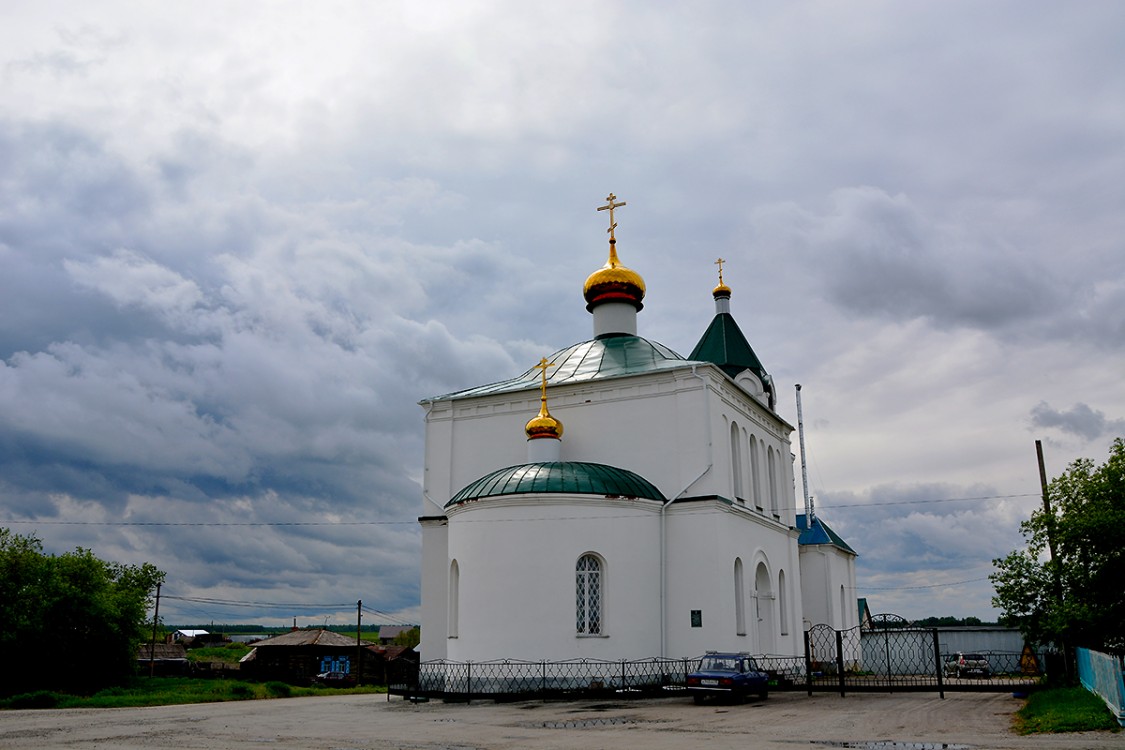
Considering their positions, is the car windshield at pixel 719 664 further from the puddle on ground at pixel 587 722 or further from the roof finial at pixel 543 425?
the roof finial at pixel 543 425

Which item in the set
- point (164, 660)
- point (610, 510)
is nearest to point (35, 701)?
point (610, 510)

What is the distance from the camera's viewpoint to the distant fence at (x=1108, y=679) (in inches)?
509

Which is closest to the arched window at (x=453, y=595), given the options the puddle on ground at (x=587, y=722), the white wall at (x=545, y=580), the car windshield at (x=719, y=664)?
the white wall at (x=545, y=580)

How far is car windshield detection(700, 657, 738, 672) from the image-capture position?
20.1m

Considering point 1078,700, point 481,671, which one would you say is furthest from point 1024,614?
point 481,671

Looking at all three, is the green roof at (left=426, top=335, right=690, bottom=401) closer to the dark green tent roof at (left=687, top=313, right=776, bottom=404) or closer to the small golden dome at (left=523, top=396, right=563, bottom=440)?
the small golden dome at (left=523, top=396, right=563, bottom=440)

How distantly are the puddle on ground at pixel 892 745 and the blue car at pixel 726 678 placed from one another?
7.00m

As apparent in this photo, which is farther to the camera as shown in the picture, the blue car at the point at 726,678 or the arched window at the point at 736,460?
the arched window at the point at 736,460

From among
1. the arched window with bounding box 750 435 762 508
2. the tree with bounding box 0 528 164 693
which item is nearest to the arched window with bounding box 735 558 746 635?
the arched window with bounding box 750 435 762 508

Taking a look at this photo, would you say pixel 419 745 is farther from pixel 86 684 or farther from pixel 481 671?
pixel 86 684

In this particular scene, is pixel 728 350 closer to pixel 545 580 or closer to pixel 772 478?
pixel 772 478

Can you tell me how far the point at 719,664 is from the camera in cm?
2027

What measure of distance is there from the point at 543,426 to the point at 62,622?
1917 centimetres

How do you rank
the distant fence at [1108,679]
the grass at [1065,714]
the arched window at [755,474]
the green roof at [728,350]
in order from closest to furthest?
the distant fence at [1108,679] < the grass at [1065,714] < the arched window at [755,474] < the green roof at [728,350]
